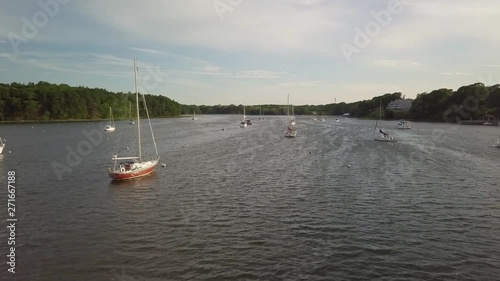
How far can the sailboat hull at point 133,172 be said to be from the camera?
4384 cm

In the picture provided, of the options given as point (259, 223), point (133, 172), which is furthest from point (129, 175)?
A: point (259, 223)

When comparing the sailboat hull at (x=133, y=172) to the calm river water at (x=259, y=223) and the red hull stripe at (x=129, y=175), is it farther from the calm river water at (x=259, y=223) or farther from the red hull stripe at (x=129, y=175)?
the calm river water at (x=259, y=223)

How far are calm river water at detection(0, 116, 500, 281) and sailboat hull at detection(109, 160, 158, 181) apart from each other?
3.43 ft

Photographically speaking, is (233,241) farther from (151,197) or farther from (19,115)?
(19,115)

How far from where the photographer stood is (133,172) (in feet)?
149

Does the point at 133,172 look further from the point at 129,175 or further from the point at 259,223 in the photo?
the point at 259,223

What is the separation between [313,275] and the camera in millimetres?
20484

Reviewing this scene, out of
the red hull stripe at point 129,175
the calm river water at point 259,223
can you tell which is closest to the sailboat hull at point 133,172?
the red hull stripe at point 129,175

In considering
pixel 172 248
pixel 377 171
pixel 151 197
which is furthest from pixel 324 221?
pixel 377 171

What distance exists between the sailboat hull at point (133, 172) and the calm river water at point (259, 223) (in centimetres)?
104

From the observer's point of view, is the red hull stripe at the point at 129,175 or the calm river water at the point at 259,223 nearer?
the calm river water at the point at 259,223

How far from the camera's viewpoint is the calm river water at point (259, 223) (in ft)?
70.5

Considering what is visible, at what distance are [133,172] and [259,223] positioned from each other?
2255 cm

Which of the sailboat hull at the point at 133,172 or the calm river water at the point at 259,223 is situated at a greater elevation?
the sailboat hull at the point at 133,172
